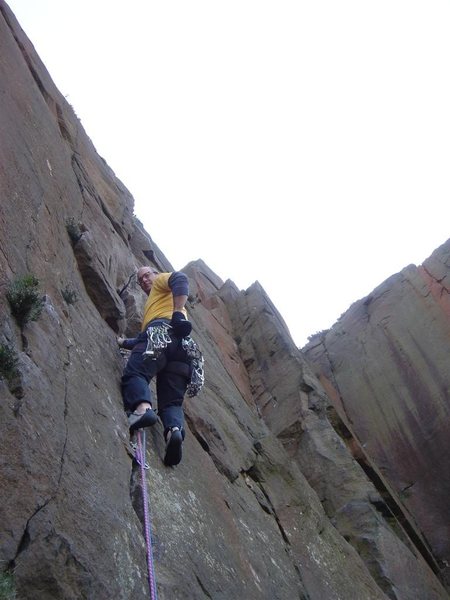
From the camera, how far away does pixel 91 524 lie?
425cm

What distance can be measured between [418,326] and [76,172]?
10753 millimetres

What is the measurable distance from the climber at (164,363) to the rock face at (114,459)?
0.22m

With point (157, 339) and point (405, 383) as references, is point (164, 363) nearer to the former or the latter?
point (157, 339)

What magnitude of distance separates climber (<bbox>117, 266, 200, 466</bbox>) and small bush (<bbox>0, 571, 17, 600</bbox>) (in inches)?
101

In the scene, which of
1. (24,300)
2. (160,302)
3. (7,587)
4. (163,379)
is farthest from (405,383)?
(7,587)

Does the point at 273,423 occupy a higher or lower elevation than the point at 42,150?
lower

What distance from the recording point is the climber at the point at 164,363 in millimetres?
6133

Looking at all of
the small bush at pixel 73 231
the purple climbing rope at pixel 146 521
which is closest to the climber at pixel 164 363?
the purple climbing rope at pixel 146 521

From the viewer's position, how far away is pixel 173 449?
6066 millimetres

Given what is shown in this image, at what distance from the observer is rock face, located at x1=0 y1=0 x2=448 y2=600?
13.4ft

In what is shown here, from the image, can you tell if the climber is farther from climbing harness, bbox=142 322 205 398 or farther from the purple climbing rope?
the purple climbing rope

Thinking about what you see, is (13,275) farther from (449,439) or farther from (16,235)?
(449,439)

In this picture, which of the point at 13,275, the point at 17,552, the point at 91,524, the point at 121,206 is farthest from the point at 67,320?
the point at 121,206

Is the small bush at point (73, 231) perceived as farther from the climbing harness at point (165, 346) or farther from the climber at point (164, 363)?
the climbing harness at point (165, 346)
